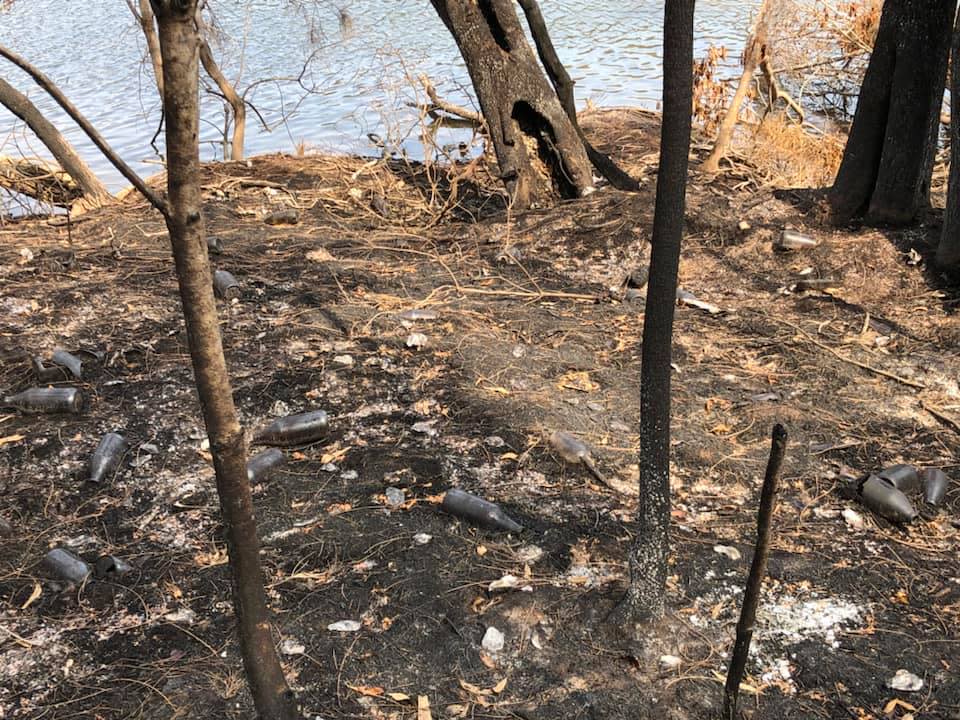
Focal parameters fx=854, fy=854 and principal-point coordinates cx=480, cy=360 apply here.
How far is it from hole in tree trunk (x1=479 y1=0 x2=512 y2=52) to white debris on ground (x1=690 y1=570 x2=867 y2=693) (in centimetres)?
544

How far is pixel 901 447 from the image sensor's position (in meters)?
3.95

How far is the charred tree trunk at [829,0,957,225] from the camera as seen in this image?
538 cm

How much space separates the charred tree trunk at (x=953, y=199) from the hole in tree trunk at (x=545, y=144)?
10.0ft

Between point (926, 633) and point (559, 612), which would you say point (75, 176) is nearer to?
→ point (559, 612)

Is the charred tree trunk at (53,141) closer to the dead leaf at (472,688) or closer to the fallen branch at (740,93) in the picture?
the fallen branch at (740,93)

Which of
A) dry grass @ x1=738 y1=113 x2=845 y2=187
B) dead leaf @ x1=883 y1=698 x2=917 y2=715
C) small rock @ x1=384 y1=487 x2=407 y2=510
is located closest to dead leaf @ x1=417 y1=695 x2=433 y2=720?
small rock @ x1=384 y1=487 x2=407 y2=510

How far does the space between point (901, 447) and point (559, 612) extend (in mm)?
2024

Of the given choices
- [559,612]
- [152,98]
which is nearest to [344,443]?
[559,612]

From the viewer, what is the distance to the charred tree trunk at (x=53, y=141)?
25.2ft

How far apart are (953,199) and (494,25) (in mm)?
3917

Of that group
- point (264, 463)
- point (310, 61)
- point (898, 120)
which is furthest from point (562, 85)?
point (310, 61)

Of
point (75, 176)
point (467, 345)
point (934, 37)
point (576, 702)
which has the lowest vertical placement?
point (576, 702)

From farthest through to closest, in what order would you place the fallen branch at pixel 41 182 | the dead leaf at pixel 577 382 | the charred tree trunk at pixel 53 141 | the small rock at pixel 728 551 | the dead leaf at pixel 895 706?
1. the fallen branch at pixel 41 182
2. the charred tree trunk at pixel 53 141
3. the dead leaf at pixel 577 382
4. the small rock at pixel 728 551
5. the dead leaf at pixel 895 706

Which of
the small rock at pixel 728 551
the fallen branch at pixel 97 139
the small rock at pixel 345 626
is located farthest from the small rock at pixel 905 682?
the fallen branch at pixel 97 139
